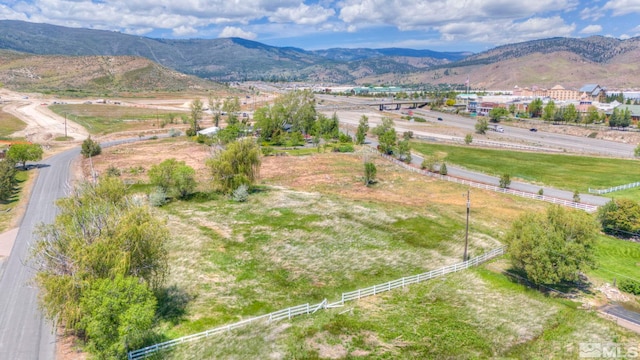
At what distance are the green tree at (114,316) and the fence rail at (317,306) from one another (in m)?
1.52

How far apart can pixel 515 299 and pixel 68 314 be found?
101 ft

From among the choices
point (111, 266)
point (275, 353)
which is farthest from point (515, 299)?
point (111, 266)

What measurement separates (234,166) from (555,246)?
134ft

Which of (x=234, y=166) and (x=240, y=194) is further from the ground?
(x=234, y=166)

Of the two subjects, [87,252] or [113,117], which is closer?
[87,252]

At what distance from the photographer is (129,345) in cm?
2267

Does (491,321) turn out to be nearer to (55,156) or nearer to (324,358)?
(324,358)

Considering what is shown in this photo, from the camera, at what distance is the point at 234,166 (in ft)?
187

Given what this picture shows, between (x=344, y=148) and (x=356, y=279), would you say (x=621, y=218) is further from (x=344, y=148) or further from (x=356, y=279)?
(x=344, y=148)

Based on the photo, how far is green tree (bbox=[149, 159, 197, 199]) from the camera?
5366cm

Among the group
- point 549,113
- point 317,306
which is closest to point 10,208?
point 317,306

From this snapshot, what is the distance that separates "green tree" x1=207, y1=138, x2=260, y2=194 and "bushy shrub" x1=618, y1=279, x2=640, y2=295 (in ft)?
142

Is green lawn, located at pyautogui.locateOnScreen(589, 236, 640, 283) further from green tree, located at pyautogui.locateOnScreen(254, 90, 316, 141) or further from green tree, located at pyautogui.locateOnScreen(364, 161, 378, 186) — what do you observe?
green tree, located at pyautogui.locateOnScreen(254, 90, 316, 141)

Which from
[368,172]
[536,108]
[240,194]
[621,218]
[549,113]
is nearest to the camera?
[621,218]
